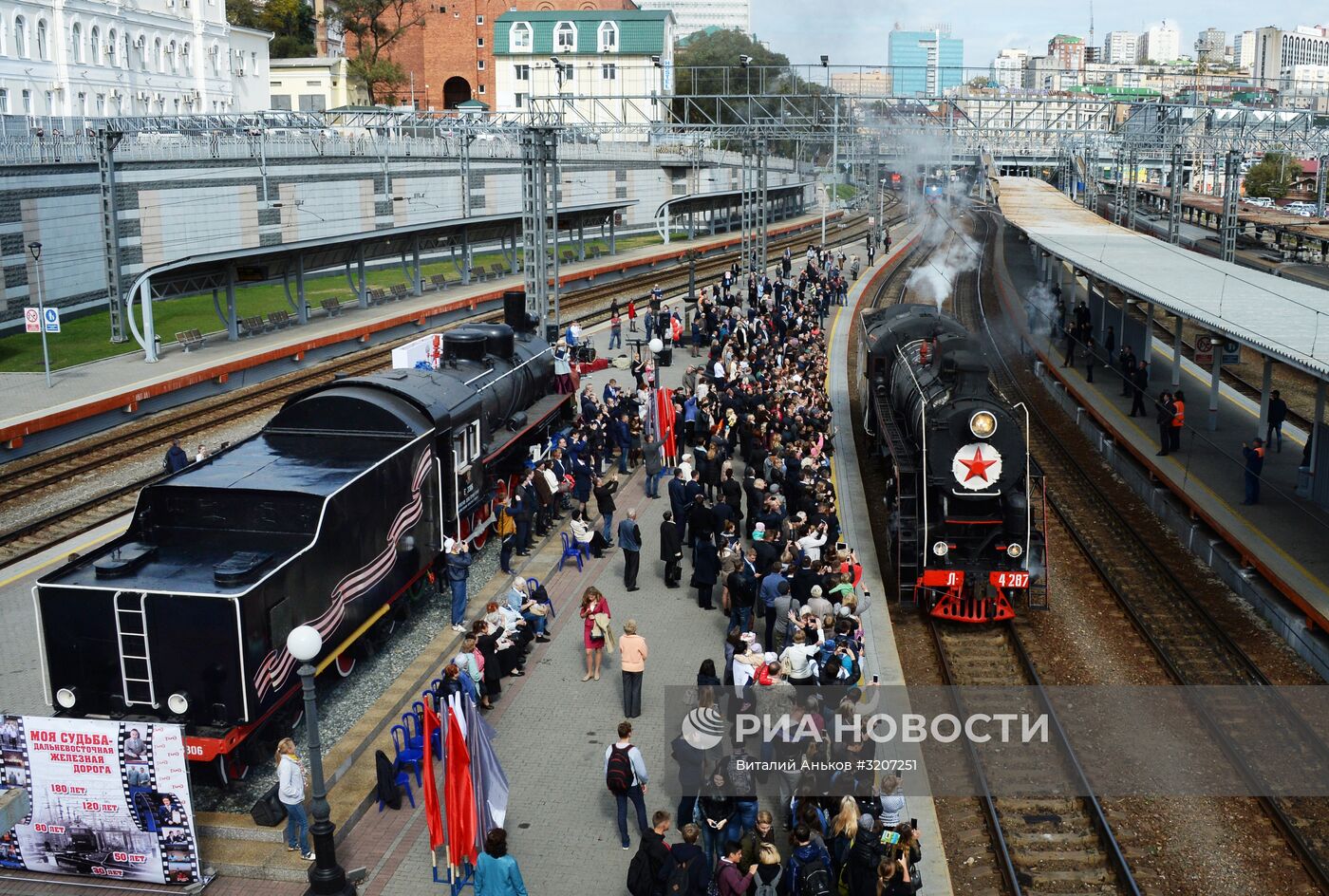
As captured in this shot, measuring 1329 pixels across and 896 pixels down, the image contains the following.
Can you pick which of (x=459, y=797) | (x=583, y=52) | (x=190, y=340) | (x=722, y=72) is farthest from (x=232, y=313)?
(x=722, y=72)

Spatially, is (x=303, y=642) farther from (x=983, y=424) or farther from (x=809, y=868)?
(x=983, y=424)

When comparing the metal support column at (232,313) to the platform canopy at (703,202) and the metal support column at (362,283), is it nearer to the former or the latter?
the metal support column at (362,283)

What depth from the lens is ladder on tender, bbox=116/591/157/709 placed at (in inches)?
451

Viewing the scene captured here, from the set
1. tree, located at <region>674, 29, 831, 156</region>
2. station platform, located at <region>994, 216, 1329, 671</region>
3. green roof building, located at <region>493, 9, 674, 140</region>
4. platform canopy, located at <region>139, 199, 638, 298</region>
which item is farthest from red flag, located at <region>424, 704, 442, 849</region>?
tree, located at <region>674, 29, 831, 156</region>

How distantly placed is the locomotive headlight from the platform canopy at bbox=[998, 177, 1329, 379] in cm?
472

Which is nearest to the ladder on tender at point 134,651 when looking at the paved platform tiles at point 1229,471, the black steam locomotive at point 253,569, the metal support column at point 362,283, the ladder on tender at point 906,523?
the black steam locomotive at point 253,569

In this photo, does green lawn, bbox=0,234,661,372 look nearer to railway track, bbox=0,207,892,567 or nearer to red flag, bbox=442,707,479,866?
railway track, bbox=0,207,892,567

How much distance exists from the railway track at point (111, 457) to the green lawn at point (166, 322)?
583 centimetres

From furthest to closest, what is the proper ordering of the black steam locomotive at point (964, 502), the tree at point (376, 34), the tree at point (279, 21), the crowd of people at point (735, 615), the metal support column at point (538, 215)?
the tree at point (279, 21)
the tree at point (376, 34)
the metal support column at point (538, 215)
the black steam locomotive at point (964, 502)
the crowd of people at point (735, 615)

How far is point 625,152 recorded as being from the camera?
7231 cm

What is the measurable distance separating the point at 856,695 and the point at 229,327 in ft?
93.7

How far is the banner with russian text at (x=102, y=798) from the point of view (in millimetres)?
10289

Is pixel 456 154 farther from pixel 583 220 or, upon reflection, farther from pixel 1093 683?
pixel 1093 683

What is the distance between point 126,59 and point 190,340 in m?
38.9
